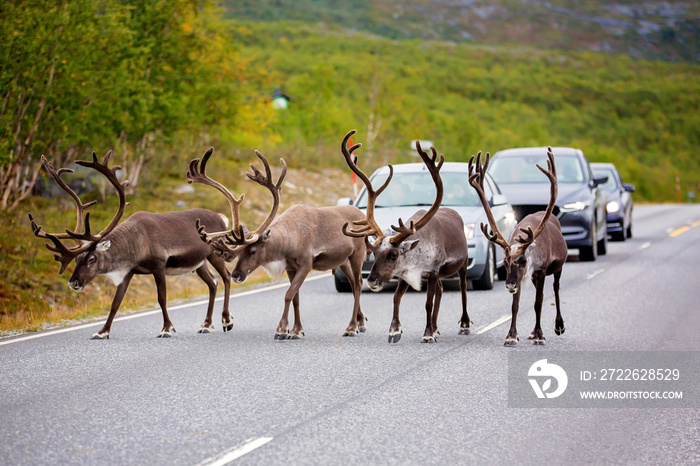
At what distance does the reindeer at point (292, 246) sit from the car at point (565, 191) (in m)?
8.52

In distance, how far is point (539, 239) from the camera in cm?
1056

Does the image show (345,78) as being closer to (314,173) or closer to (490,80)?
(490,80)

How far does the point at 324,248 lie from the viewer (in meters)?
11.3

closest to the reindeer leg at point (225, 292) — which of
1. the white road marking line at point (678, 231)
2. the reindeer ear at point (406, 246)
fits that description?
the reindeer ear at point (406, 246)

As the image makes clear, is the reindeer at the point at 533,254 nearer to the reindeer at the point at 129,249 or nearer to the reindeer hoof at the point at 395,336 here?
the reindeer hoof at the point at 395,336

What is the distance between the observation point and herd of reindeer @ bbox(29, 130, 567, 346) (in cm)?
1041

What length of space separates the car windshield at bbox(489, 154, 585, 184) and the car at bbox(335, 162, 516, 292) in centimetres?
418

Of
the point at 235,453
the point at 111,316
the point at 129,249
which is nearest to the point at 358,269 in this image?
the point at 129,249

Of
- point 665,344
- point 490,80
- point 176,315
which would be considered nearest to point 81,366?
point 176,315

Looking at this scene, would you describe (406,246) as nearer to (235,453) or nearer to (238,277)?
(238,277)

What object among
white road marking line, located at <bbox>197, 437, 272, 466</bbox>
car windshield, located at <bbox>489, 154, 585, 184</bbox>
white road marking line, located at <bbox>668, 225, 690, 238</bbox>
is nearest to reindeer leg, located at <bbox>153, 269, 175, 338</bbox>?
white road marking line, located at <bbox>197, 437, 272, 466</bbox>

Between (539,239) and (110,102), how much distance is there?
45.1 feet

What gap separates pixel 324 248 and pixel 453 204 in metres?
5.01

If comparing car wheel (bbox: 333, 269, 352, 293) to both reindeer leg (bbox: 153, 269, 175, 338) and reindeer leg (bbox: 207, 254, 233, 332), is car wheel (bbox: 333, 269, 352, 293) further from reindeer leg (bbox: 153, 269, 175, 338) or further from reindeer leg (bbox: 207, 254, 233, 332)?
reindeer leg (bbox: 153, 269, 175, 338)
